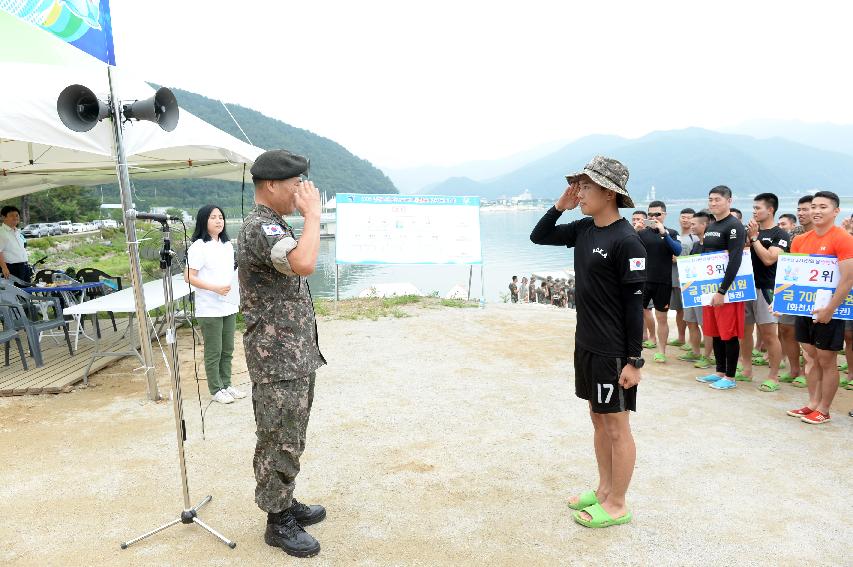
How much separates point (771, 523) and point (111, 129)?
237 inches

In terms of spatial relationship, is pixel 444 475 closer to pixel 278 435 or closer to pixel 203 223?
pixel 278 435

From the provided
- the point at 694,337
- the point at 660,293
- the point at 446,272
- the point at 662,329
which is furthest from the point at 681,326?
the point at 446,272

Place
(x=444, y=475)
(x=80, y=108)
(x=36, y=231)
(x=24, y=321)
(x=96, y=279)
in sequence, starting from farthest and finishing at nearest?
(x=36, y=231) < (x=96, y=279) < (x=24, y=321) < (x=80, y=108) < (x=444, y=475)

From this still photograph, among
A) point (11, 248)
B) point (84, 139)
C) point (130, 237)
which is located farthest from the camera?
point (11, 248)

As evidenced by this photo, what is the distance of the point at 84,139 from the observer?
477 cm

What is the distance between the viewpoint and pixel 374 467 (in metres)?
3.61

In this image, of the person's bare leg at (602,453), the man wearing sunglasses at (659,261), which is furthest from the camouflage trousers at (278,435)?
the man wearing sunglasses at (659,261)

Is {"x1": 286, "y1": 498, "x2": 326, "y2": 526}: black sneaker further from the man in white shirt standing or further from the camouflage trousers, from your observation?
the man in white shirt standing

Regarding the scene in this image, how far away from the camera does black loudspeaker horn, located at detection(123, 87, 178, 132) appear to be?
4082 millimetres

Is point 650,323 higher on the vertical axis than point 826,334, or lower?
lower

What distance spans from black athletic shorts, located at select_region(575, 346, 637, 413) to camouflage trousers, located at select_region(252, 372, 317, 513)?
1489 millimetres

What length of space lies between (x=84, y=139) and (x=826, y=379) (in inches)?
270

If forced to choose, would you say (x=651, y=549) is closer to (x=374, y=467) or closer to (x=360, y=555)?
(x=360, y=555)

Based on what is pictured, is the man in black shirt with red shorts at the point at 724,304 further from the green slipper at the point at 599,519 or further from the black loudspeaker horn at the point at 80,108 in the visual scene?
the black loudspeaker horn at the point at 80,108
